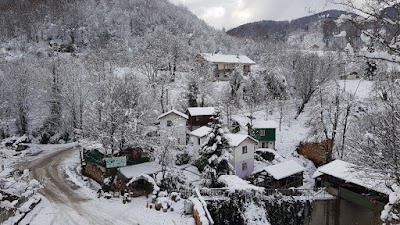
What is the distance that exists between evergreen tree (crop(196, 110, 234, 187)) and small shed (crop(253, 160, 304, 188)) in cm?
393

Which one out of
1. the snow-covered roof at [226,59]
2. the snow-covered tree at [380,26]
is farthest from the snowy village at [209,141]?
the snow-covered roof at [226,59]

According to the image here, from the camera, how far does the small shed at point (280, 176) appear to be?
2797 centimetres

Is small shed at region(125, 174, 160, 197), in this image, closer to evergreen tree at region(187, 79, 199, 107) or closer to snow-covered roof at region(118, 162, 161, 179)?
snow-covered roof at region(118, 162, 161, 179)

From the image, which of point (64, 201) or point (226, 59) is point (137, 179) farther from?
point (226, 59)

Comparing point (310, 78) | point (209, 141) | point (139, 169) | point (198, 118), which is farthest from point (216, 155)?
point (310, 78)

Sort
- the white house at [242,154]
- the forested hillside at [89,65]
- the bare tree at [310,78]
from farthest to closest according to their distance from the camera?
the bare tree at [310,78], the forested hillside at [89,65], the white house at [242,154]

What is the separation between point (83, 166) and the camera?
3148 cm

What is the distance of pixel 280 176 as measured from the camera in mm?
27438

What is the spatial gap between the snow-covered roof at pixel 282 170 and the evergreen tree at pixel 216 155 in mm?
3963

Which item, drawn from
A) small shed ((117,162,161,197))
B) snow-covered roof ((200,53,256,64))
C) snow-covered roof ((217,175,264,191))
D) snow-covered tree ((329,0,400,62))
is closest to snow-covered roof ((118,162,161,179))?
small shed ((117,162,161,197))

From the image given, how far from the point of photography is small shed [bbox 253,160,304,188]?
2797 cm

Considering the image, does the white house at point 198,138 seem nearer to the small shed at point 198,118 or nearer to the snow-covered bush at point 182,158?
the snow-covered bush at point 182,158

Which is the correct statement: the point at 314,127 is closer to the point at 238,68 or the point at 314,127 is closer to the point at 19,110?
the point at 238,68

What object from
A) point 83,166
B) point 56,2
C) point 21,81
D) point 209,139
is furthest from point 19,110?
point 56,2
